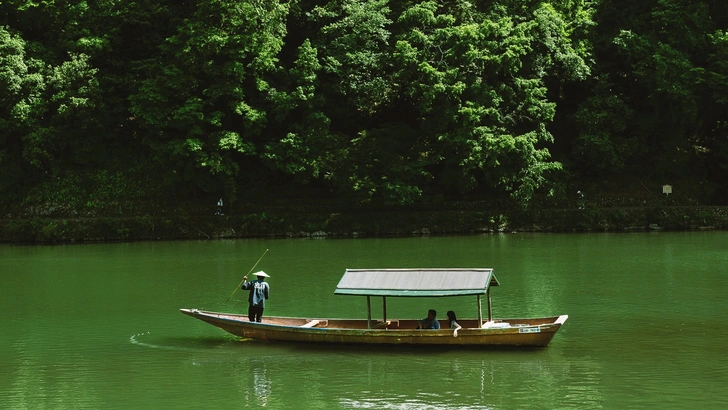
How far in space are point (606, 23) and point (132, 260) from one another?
31.5 meters

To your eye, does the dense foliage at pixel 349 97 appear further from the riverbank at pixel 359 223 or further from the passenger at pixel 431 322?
the passenger at pixel 431 322

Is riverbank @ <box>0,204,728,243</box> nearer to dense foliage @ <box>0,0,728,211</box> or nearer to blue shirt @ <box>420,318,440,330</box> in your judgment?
dense foliage @ <box>0,0,728,211</box>

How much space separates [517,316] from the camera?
2003 centimetres

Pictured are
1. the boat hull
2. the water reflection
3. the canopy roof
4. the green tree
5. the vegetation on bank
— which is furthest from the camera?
the vegetation on bank

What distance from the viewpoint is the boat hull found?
52.5 ft

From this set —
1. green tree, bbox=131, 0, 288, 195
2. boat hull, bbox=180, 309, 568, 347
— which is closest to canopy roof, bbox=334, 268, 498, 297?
boat hull, bbox=180, 309, 568, 347

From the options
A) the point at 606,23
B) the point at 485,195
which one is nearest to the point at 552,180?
the point at 485,195

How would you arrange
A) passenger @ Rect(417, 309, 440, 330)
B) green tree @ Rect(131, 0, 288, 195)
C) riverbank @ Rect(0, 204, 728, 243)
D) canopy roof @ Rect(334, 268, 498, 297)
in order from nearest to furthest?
1. canopy roof @ Rect(334, 268, 498, 297)
2. passenger @ Rect(417, 309, 440, 330)
3. riverbank @ Rect(0, 204, 728, 243)
4. green tree @ Rect(131, 0, 288, 195)

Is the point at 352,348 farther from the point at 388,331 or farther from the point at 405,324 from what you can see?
the point at 405,324

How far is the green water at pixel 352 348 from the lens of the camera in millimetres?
13430

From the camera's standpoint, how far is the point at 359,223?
145ft

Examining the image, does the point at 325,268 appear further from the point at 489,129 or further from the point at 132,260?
the point at 489,129

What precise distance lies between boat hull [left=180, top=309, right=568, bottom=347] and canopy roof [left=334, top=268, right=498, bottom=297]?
0.75 meters

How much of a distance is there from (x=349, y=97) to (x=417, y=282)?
3038 centimetres
